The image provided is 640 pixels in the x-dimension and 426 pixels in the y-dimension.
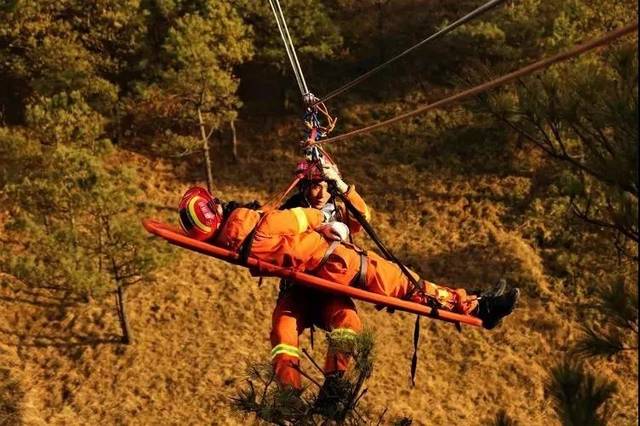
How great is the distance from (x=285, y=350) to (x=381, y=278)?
41.4 inches

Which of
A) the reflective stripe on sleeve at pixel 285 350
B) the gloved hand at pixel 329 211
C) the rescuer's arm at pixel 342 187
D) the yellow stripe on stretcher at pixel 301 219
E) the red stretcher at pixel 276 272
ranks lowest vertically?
the reflective stripe on sleeve at pixel 285 350

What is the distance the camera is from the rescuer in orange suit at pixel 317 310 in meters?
5.04

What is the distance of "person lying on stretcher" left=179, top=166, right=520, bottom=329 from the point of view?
4941 millimetres

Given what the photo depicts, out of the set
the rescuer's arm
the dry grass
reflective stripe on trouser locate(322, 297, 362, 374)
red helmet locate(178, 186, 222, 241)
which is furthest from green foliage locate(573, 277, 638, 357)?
the dry grass

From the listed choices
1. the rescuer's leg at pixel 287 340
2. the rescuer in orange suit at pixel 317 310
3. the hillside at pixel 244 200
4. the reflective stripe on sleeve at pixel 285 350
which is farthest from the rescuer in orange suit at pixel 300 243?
the hillside at pixel 244 200

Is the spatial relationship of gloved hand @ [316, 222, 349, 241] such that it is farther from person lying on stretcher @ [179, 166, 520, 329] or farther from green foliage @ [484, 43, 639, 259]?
green foliage @ [484, 43, 639, 259]

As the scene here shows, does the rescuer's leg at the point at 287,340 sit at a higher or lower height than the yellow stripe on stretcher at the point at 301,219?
lower

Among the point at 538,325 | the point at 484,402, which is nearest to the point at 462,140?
the point at 538,325

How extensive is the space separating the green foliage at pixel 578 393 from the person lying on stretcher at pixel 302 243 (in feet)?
6.70

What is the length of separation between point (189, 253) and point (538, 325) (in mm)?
9339

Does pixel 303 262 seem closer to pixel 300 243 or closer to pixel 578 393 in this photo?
pixel 300 243

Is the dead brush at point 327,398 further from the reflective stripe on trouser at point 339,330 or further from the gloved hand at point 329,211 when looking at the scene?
the gloved hand at point 329,211

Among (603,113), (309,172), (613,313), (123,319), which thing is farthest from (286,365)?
(123,319)

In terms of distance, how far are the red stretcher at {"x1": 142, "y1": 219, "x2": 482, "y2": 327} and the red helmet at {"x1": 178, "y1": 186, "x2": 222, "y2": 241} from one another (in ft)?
0.24
